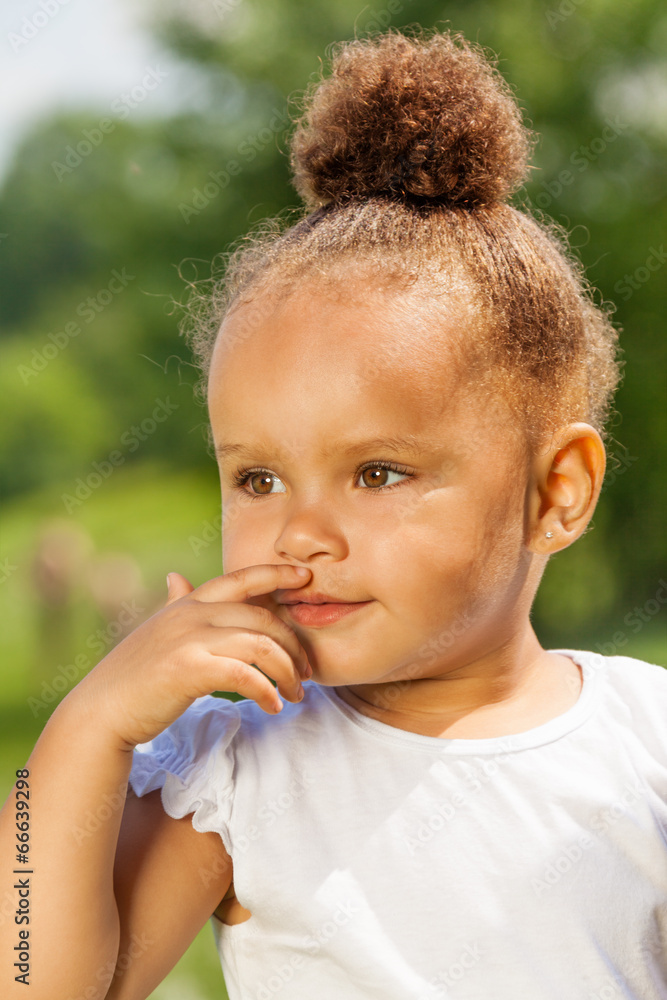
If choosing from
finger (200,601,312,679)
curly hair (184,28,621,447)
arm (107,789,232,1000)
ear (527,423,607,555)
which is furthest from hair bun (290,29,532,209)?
arm (107,789,232,1000)

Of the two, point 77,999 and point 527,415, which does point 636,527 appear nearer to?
point 527,415

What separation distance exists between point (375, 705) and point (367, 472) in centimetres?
28

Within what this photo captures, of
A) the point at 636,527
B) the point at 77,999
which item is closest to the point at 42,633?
the point at 636,527

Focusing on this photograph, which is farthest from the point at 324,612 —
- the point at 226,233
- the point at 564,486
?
the point at 226,233

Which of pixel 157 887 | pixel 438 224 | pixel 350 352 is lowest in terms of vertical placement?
pixel 157 887

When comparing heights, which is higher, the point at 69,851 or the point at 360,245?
the point at 360,245

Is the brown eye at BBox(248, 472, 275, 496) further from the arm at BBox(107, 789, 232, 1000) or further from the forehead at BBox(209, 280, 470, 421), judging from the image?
the arm at BBox(107, 789, 232, 1000)

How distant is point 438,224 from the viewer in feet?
3.28

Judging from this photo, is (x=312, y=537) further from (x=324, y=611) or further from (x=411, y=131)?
(x=411, y=131)

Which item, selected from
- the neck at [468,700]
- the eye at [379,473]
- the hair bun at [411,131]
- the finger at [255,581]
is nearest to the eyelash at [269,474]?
the eye at [379,473]

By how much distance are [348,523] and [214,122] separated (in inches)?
130

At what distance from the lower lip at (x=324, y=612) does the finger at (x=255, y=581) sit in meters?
0.03

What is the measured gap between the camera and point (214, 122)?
12.3 feet

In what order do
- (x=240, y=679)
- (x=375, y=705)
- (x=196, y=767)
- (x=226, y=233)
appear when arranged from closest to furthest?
(x=240, y=679), (x=196, y=767), (x=375, y=705), (x=226, y=233)
